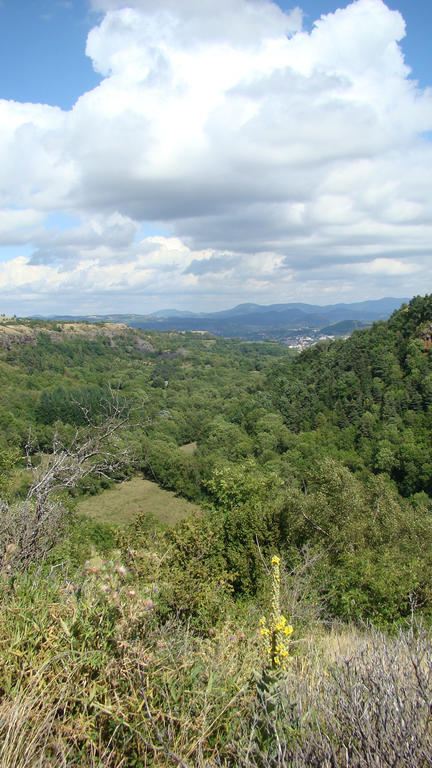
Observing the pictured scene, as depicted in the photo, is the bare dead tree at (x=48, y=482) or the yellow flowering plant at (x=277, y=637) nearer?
the yellow flowering plant at (x=277, y=637)

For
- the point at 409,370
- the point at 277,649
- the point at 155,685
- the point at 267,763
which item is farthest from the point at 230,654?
the point at 409,370

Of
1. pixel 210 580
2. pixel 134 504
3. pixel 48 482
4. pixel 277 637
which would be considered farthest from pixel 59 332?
pixel 277 637

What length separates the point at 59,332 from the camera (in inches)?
4385

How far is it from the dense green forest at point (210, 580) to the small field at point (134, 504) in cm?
207

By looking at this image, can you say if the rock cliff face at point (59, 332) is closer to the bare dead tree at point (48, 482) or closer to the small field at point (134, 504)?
the small field at point (134, 504)

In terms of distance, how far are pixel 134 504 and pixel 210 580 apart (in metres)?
40.0

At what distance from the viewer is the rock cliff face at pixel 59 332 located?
92.6m

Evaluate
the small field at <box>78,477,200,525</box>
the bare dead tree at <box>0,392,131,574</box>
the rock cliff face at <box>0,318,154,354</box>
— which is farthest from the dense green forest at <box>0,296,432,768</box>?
the rock cliff face at <box>0,318,154,354</box>

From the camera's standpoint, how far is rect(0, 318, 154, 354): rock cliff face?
9262cm

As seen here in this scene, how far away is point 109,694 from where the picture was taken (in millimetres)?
2582

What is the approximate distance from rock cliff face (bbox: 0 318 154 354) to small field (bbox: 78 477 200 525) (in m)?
53.4

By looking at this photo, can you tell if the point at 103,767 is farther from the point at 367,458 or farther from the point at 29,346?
the point at 29,346

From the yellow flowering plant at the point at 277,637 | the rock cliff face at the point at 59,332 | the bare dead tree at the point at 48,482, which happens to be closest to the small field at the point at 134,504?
the bare dead tree at the point at 48,482

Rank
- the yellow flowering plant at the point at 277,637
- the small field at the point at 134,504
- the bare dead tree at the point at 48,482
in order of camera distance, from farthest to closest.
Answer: the small field at the point at 134,504 < the bare dead tree at the point at 48,482 < the yellow flowering plant at the point at 277,637
